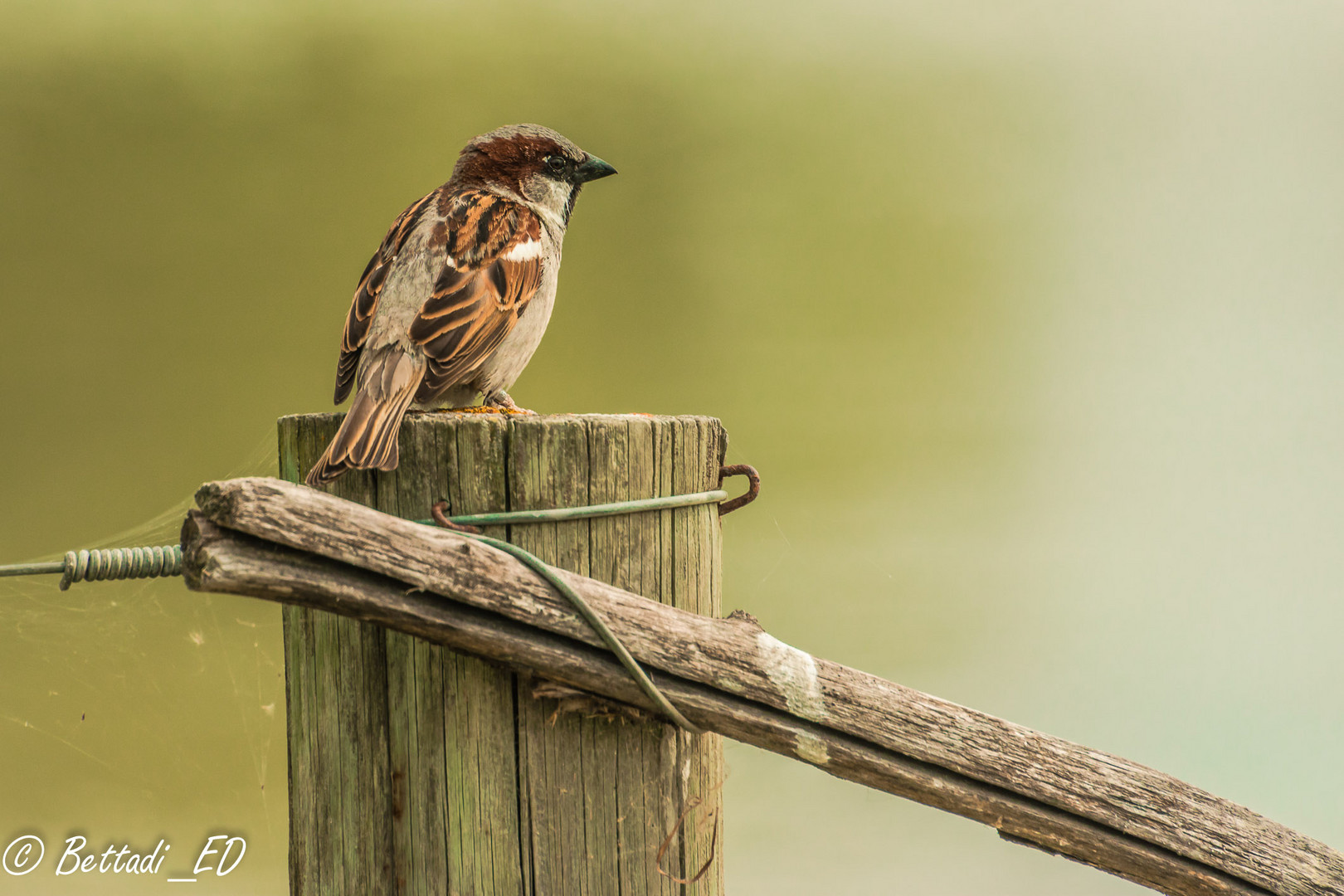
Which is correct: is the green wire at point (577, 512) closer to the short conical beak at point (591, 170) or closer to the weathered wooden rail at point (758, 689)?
the weathered wooden rail at point (758, 689)

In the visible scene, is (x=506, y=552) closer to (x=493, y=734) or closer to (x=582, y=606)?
(x=582, y=606)

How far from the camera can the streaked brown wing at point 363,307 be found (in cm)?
202

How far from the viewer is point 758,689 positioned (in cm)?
137

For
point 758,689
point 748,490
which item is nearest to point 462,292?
point 748,490

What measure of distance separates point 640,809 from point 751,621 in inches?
14.0

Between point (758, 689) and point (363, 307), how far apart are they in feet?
4.17

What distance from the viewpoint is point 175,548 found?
135cm

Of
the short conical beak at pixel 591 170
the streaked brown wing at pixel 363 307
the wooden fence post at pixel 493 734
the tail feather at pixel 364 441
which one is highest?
the short conical beak at pixel 591 170

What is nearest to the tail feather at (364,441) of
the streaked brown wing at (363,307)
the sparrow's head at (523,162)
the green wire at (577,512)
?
the green wire at (577,512)

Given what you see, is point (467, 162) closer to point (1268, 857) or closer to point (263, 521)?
point (263, 521)

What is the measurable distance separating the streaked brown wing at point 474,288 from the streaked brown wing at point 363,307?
13 cm

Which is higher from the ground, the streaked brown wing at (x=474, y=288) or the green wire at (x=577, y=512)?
the streaked brown wing at (x=474, y=288)

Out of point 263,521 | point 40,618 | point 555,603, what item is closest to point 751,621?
point 555,603

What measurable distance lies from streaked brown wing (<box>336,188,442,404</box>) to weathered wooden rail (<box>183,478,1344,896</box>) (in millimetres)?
959
